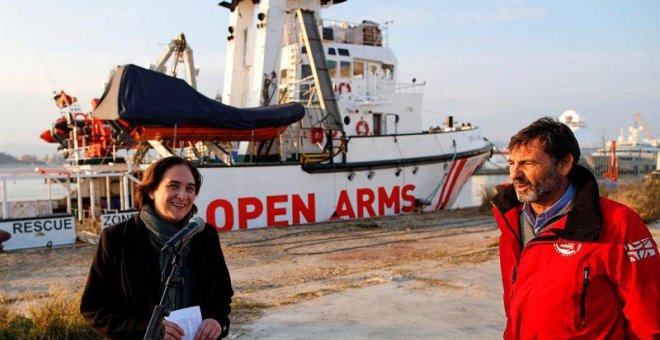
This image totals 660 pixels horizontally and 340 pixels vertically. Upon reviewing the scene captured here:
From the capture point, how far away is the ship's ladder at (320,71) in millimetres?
13586

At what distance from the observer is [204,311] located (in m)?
2.38

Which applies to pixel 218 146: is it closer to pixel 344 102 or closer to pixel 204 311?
pixel 344 102

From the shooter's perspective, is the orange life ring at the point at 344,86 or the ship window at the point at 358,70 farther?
the ship window at the point at 358,70

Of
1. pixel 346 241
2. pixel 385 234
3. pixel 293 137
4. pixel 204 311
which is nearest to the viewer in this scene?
pixel 204 311

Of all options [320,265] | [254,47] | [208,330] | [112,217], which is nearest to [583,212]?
[208,330]

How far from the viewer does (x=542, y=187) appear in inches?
80.5

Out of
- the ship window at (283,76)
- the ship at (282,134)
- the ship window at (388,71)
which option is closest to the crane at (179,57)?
the ship at (282,134)

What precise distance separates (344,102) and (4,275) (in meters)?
9.69

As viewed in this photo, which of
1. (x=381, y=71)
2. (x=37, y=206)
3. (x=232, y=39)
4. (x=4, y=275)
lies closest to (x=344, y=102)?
(x=381, y=71)

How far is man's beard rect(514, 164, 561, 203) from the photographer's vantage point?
2.04 metres

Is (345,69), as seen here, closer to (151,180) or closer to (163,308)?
(151,180)

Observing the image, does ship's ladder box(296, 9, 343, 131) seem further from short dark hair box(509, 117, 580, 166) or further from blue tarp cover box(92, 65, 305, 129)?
short dark hair box(509, 117, 580, 166)

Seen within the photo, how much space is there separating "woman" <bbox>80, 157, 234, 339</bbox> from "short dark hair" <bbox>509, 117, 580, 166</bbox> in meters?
1.37

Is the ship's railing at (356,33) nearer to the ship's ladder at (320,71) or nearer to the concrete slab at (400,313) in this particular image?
the ship's ladder at (320,71)
